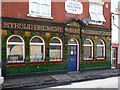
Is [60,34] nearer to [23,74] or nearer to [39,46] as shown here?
[39,46]

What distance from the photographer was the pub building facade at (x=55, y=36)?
7.62 metres

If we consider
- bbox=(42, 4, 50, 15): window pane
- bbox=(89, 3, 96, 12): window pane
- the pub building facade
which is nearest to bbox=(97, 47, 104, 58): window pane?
the pub building facade

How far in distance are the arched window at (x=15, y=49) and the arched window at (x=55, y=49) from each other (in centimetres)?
227

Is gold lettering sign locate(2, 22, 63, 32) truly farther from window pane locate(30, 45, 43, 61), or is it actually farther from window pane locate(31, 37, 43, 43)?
window pane locate(30, 45, 43, 61)

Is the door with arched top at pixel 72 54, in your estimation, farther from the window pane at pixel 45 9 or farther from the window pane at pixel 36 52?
the window pane at pixel 45 9

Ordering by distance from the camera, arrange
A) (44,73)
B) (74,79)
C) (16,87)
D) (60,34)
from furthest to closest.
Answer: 1. (60,34)
2. (44,73)
3. (74,79)
4. (16,87)

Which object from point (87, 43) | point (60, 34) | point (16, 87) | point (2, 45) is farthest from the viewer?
point (87, 43)

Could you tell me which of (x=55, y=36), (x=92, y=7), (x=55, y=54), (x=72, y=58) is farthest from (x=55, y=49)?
(x=92, y=7)

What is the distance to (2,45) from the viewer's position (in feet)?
23.6

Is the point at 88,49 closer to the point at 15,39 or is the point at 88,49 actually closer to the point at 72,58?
the point at 72,58

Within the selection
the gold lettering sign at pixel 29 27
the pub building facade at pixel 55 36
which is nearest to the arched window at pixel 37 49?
the pub building facade at pixel 55 36

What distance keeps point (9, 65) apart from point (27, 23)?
3.18 meters

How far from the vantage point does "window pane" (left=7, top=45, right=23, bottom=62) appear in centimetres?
761

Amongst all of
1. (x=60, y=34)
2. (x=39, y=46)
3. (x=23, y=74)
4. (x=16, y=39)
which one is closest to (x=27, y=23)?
(x=16, y=39)
